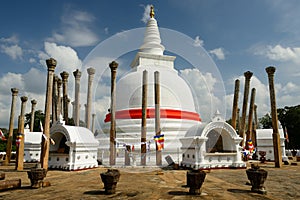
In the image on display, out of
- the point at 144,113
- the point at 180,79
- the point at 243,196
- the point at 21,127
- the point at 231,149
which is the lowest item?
the point at 243,196

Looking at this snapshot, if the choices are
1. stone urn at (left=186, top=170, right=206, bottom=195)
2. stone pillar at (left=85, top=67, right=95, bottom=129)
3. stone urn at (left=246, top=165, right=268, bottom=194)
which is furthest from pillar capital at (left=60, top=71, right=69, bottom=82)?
stone urn at (left=246, top=165, right=268, bottom=194)

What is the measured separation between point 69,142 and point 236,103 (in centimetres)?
1508

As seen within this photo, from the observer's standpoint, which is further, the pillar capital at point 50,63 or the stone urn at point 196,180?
the pillar capital at point 50,63

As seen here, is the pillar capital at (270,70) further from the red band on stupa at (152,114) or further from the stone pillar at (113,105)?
the stone pillar at (113,105)

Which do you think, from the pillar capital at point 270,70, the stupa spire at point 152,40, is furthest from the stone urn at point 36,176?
the stupa spire at point 152,40

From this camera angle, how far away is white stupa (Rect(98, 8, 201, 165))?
→ 21.1m

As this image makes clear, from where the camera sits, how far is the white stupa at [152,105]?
2114 cm

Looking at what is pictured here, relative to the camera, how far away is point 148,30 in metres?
32.9

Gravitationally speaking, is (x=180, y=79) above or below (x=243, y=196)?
above

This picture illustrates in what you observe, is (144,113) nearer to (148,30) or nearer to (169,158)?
(169,158)

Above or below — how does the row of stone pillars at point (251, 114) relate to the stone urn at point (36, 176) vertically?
A: above

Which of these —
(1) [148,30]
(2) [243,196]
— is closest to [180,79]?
(1) [148,30]

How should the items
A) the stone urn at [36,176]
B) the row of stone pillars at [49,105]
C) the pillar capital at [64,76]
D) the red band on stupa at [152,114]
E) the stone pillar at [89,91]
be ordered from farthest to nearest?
the red band on stupa at [152,114], the stone pillar at [89,91], the pillar capital at [64,76], the row of stone pillars at [49,105], the stone urn at [36,176]

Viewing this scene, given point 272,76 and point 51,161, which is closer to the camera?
point 51,161
